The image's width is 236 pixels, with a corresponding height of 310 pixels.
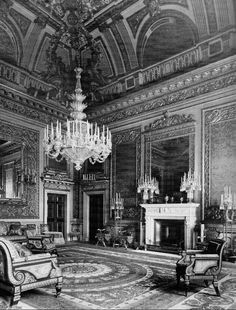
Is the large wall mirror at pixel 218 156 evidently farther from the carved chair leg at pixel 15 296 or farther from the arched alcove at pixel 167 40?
the carved chair leg at pixel 15 296

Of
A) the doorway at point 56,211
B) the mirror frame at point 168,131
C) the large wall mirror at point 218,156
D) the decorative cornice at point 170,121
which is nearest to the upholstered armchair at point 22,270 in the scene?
the large wall mirror at point 218,156

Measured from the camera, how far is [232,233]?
7.73m

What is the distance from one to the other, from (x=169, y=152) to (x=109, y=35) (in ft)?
13.8

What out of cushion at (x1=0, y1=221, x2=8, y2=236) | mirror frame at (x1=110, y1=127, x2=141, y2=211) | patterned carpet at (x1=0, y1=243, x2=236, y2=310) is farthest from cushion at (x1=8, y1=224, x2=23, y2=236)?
mirror frame at (x1=110, y1=127, x2=141, y2=211)

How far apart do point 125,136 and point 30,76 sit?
13.3 ft

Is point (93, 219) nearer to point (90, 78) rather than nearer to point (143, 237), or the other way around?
point (143, 237)

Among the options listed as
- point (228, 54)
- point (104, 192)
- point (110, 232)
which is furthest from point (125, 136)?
point (228, 54)

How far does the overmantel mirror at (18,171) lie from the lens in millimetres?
9773

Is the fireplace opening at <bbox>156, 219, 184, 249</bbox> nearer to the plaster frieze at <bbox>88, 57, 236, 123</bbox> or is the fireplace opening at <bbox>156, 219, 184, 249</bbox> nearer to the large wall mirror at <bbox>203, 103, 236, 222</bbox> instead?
the large wall mirror at <bbox>203, 103, 236, 222</bbox>

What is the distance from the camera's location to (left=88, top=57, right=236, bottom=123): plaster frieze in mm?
8383

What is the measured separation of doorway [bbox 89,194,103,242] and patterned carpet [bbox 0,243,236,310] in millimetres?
4707

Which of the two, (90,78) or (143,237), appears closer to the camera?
(143,237)

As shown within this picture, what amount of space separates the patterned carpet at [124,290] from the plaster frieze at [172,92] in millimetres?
5057

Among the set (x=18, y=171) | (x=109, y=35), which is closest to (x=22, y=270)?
(x=18, y=171)
